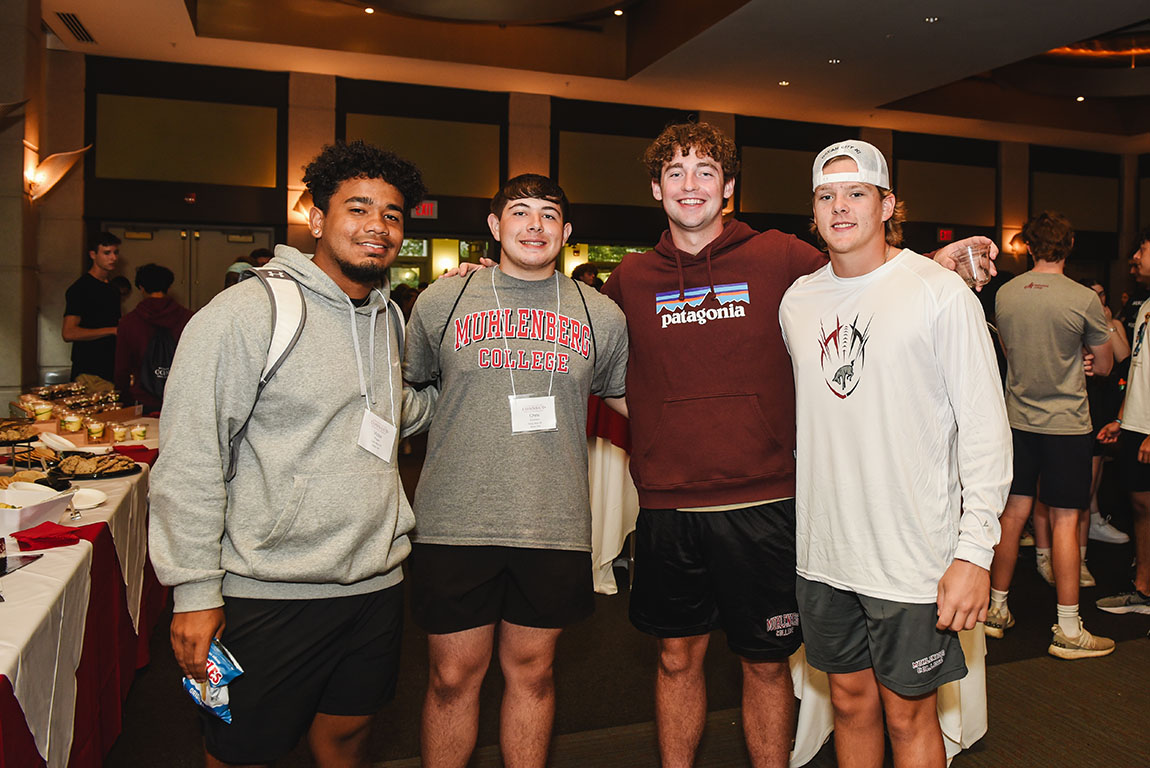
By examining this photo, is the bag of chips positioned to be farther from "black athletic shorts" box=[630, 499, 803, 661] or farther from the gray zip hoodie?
"black athletic shorts" box=[630, 499, 803, 661]

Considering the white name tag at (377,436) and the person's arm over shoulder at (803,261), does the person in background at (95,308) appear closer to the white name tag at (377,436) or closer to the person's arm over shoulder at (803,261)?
the white name tag at (377,436)

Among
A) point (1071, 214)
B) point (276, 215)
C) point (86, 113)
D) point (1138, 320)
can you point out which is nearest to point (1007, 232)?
point (1071, 214)

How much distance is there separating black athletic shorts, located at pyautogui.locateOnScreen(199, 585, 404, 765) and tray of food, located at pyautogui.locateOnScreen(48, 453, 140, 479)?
162 cm

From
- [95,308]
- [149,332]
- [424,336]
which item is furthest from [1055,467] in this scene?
[95,308]

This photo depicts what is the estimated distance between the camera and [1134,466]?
400 centimetres

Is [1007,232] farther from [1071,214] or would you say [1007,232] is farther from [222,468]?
[222,468]

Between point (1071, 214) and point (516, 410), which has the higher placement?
point (1071, 214)

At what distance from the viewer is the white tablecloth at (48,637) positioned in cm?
146

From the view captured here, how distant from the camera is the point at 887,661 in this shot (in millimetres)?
1790

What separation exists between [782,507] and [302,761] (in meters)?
1.74

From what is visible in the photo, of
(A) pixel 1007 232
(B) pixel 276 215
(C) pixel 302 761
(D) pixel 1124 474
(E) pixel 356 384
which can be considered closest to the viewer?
(E) pixel 356 384

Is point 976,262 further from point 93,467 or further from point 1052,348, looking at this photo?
point 93,467

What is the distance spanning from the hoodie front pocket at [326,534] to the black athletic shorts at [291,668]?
91 mm

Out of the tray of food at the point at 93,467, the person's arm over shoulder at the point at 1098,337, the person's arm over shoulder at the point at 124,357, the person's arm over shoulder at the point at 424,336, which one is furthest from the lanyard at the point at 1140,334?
the person's arm over shoulder at the point at 124,357
